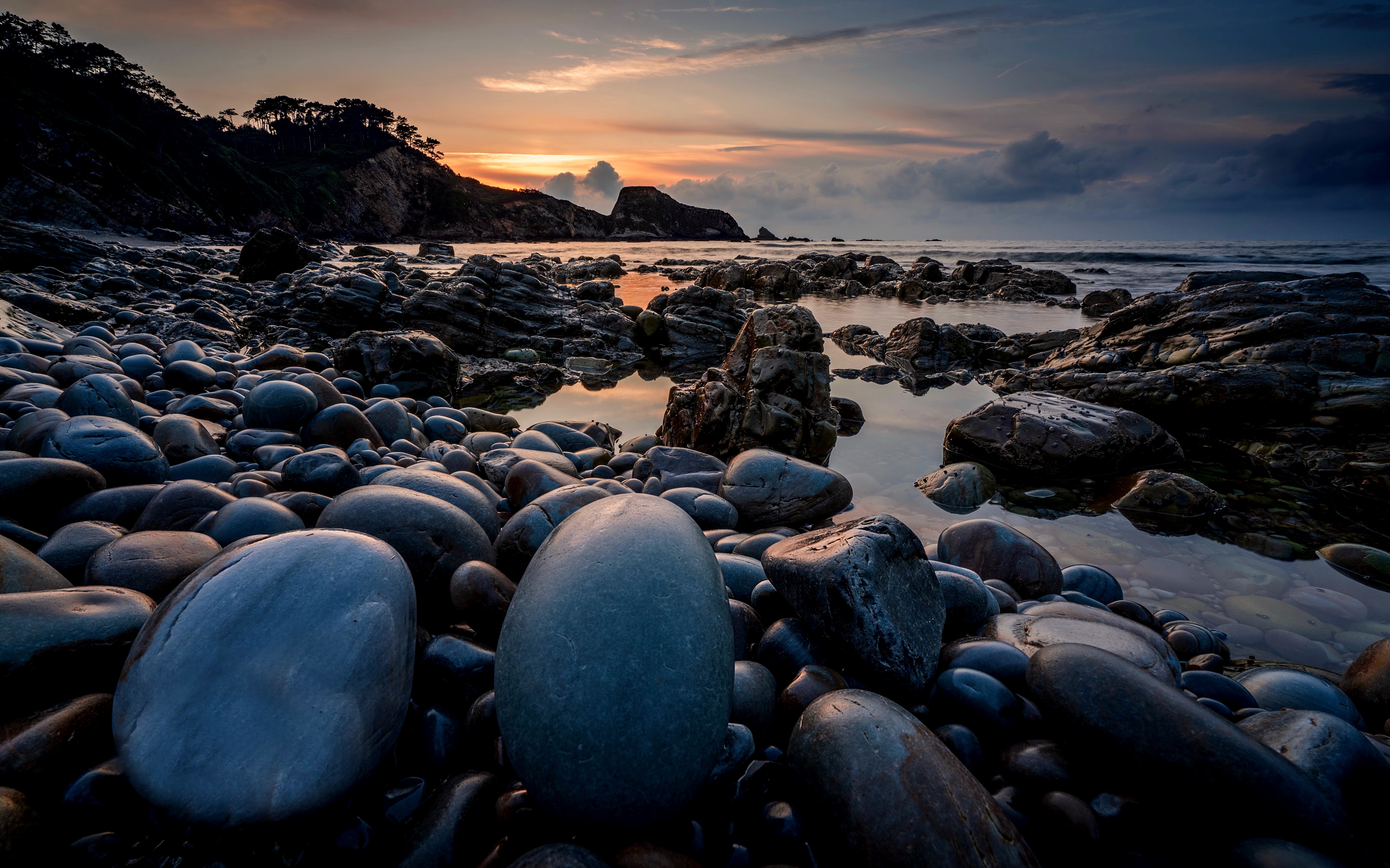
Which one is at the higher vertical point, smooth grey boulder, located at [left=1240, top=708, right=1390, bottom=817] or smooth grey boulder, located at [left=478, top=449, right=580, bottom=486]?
smooth grey boulder, located at [left=478, top=449, right=580, bottom=486]

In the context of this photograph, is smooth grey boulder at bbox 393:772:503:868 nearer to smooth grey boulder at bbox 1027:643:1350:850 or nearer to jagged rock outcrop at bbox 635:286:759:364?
smooth grey boulder at bbox 1027:643:1350:850

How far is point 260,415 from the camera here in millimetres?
4207

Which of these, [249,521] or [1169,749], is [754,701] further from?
[249,521]

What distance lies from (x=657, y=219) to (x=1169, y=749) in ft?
347

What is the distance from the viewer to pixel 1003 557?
338 centimetres

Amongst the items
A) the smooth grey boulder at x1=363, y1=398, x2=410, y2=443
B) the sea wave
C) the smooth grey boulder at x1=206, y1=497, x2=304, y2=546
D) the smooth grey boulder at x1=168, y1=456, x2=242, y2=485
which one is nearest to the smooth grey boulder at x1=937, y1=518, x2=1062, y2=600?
the smooth grey boulder at x1=206, y1=497, x2=304, y2=546

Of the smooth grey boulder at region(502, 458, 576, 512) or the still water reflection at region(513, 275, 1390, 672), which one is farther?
the smooth grey boulder at region(502, 458, 576, 512)

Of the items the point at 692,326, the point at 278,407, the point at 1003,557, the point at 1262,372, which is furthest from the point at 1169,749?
the point at 692,326

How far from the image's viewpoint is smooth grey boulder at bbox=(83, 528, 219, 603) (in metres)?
1.97

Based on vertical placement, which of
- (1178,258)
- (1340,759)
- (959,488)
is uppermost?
(1178,258)

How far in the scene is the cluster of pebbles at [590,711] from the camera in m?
1.39

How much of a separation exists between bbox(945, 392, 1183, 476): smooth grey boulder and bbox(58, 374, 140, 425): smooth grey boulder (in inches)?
270

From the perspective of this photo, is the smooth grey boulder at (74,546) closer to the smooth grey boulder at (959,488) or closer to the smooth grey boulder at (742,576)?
the smooth grey boulder at (742,576)

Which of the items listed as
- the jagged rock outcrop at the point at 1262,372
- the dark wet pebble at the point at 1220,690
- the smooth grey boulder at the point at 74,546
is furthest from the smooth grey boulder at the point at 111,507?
the jagged rock outcrop at the point at 1262,372
